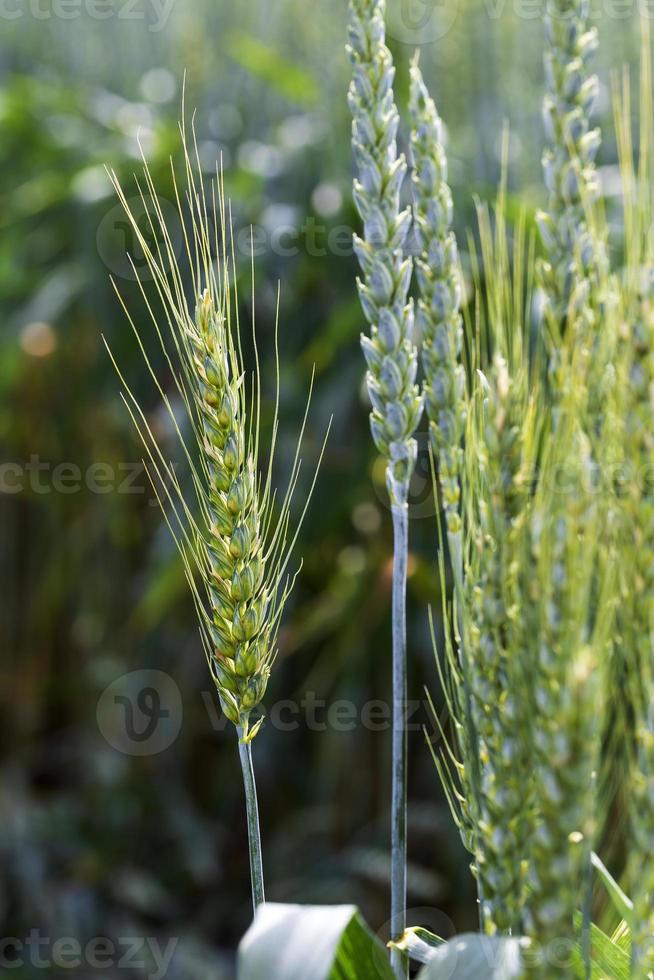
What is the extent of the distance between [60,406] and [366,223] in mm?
1451

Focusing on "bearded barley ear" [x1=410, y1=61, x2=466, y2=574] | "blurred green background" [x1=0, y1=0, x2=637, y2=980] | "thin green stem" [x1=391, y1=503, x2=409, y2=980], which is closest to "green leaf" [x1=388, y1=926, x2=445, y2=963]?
"thin green stem" [x1=391, y1=503, x2=409, y2=980]

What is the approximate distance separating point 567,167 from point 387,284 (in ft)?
0.24

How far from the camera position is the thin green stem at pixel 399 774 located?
377 mm

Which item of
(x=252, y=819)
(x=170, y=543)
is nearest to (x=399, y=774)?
(x=252, y=819)

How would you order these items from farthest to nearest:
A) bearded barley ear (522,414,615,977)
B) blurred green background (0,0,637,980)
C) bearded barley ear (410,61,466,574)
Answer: blurred green background (0,0,637,980) < bearded barley ear (410,61,466,574) < bearded barley ear (522,414,615,977)

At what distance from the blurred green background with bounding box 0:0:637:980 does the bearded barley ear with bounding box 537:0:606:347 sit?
0.83 m

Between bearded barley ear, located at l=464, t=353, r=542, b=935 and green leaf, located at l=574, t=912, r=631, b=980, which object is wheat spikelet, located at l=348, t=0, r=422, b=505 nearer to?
bearded barley ear, located at l=464, t=353, r=542, b=935

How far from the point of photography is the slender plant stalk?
0.36 meters

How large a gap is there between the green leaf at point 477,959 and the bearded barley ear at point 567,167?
0.20m

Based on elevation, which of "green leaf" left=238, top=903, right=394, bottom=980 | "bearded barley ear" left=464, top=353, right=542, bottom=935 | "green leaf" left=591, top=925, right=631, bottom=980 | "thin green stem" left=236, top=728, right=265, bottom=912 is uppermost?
"bearded barley ear" left=464, top=353, right=542, bottom=935

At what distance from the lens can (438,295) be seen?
0.38m

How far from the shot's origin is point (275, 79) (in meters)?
1.45

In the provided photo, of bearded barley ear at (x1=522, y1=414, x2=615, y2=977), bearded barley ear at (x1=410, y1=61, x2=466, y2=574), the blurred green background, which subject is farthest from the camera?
the blurred green background

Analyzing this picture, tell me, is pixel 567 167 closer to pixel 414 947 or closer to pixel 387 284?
pixel 387 284
